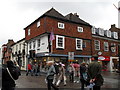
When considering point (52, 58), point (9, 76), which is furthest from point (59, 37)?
point (9, 76)

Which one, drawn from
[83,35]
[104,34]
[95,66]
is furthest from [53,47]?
[95,66]

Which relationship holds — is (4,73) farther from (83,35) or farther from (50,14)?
(83,35)

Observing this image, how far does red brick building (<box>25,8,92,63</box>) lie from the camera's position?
2402cm

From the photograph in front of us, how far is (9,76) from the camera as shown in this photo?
4.93 meters

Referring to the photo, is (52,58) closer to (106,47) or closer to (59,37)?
(59,37)

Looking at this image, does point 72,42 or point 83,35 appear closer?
point 72,42

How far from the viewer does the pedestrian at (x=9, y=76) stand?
4918mm

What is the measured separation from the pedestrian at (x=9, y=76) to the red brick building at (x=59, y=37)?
18137 mm

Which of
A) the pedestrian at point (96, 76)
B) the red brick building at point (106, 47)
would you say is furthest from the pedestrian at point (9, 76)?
the red brick building at point (106, 47)

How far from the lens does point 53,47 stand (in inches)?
932

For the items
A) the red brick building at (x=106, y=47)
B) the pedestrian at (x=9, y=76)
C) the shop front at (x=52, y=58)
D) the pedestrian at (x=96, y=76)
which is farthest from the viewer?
the red brick building at (x=106, y=47)

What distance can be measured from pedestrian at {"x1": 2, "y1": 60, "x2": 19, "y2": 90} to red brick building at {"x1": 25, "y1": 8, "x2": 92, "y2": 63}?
1814 centimetres

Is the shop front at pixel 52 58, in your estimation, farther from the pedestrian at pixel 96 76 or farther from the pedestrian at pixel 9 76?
the pedestrian at pixel 9 76

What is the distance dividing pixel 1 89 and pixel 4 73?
532 millimetres
